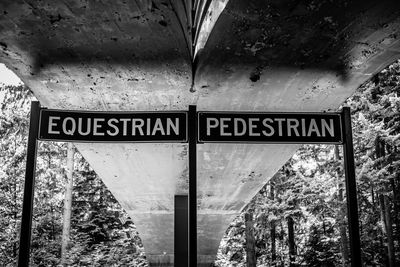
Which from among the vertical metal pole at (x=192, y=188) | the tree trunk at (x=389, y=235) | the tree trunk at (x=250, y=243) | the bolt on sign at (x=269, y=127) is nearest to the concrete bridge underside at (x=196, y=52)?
the bolt on sign at (x=269, y=127)

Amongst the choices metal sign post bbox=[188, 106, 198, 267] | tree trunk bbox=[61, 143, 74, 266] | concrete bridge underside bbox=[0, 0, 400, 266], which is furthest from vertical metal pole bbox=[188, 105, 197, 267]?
tree trunk bbox=[61, 143, 74, 266]

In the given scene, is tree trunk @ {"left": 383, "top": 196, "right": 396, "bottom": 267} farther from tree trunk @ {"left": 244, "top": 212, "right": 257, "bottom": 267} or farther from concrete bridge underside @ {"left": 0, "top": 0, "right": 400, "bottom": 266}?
concrete bridge underside @ {"left": 0, "top": 0, "right": 400, "bottom": 266}

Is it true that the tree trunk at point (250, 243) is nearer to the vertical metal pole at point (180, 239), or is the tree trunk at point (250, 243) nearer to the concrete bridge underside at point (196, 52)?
the vertical metal pole at point (180, 239)

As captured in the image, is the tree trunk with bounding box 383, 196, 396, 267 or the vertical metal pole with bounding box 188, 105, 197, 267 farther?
the tree trunk with bounding box 383, 196, 396, 267

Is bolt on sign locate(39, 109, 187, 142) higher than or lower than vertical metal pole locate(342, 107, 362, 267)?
higher

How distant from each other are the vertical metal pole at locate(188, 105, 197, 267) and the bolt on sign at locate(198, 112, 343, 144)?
6cm

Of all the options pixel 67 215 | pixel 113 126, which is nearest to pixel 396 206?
pixel 67 215

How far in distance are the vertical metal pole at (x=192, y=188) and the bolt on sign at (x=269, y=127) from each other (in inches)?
2.4

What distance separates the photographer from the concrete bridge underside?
278 centimetres

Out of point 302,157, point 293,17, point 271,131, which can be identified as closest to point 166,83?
point 271,131

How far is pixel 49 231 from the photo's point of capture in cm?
1895

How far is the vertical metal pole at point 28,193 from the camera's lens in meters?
3.11

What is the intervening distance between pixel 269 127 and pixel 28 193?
2.02m

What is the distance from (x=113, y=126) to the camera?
351cm
